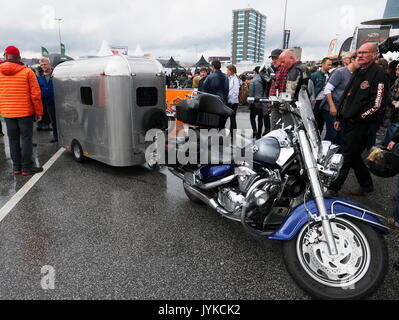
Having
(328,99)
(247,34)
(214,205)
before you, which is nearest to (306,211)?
(214,205)

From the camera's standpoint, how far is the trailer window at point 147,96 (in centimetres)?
511

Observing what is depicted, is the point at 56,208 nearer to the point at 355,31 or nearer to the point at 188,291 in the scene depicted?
the point at 188,291

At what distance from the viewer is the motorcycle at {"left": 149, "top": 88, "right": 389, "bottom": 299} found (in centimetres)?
216

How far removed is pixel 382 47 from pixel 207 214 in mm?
8346

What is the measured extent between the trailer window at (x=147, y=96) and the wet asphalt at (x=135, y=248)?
1439mm

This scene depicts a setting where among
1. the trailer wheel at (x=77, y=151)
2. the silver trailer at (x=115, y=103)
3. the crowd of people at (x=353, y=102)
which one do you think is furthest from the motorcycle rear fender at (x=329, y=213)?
the trailer wheel at (x=77, y=151)

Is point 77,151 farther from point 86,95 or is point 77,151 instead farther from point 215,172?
point 215,172

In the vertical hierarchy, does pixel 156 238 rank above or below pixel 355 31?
below

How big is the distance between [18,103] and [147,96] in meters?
2.17

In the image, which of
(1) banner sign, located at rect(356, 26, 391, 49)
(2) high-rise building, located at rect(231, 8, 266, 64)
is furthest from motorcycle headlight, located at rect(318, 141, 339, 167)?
(2) high-rise building, located at rect(231, 8, 266, 64)

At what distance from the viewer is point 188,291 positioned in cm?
242

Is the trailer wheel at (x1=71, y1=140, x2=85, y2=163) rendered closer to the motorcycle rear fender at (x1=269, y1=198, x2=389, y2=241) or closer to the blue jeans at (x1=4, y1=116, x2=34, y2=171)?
the blue jeans at (x1=4, y1=116, x2=34, y2=171)

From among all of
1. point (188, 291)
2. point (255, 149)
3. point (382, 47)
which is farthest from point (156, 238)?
point (382, 47)

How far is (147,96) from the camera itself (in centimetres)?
521
